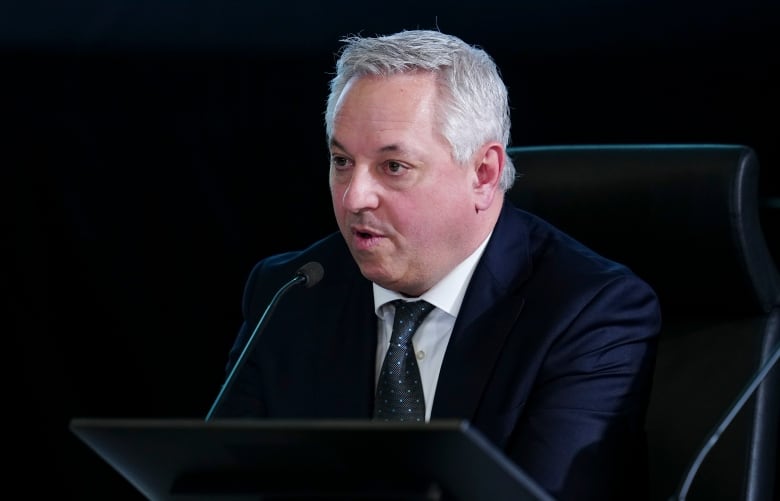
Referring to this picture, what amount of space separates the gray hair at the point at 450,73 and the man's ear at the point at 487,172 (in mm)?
19

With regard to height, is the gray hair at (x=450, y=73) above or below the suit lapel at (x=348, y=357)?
above

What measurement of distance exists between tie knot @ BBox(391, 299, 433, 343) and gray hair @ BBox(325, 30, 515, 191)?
24 centimetres

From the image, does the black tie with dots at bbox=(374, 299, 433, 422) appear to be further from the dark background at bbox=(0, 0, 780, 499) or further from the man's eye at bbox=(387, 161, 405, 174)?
the dark background at bbox=(0, 0, 780, 499)

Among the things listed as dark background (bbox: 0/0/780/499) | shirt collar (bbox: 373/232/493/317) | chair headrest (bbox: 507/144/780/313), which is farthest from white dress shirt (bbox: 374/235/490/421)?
dark background (bbox: 0/0/780/499)

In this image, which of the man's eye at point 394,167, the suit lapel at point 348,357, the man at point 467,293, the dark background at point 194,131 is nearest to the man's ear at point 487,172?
the man at point 467,293

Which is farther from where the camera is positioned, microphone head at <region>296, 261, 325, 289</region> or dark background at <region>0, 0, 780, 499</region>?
dark background at <region>0, 0, 780, 499</region>

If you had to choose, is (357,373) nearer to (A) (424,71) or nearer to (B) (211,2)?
(A) (424,71)

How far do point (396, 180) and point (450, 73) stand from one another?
0.18m

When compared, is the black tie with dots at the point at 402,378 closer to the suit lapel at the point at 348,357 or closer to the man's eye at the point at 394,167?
the suit lapel at the point at 348,357

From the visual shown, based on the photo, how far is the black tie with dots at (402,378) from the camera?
6.00 feet

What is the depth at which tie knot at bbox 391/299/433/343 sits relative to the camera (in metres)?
1.89

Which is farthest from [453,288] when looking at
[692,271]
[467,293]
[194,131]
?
[194,131]

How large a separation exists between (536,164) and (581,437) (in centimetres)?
54

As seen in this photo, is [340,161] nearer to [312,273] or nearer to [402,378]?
[312,273]
